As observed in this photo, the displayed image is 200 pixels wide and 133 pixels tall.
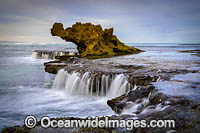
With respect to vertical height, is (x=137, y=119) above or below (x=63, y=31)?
below

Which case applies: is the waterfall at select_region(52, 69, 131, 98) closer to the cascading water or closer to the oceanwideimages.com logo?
the cascading water

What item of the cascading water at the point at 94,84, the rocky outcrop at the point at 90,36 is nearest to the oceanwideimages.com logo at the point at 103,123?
the cascading water at the point at 94,84

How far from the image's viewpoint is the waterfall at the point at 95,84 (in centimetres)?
957

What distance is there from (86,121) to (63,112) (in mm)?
4806

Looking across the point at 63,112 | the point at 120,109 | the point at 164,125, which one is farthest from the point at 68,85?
the point at 164,125

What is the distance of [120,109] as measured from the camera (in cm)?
564

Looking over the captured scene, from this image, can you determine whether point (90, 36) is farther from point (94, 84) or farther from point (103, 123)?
point (103, 123)

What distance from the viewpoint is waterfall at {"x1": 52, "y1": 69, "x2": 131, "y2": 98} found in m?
9.57

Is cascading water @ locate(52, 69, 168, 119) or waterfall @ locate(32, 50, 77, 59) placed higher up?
waterfall @ locate(32, 50, 77, 59)

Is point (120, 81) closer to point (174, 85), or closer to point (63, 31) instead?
point (174, 85)

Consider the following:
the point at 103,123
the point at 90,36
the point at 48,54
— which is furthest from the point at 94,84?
the point at 48,54

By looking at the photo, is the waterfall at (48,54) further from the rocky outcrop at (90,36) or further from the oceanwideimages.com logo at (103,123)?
the oceanwideimages.com logo at (103,123)

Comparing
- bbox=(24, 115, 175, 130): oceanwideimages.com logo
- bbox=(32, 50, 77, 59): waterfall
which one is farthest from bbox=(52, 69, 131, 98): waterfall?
bbox=(32, 50, 77, 59): waterfall

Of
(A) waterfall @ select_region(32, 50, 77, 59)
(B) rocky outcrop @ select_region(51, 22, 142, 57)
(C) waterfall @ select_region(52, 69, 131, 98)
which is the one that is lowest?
(C) waterfall @ select_region(52, 69, 131, 98)
